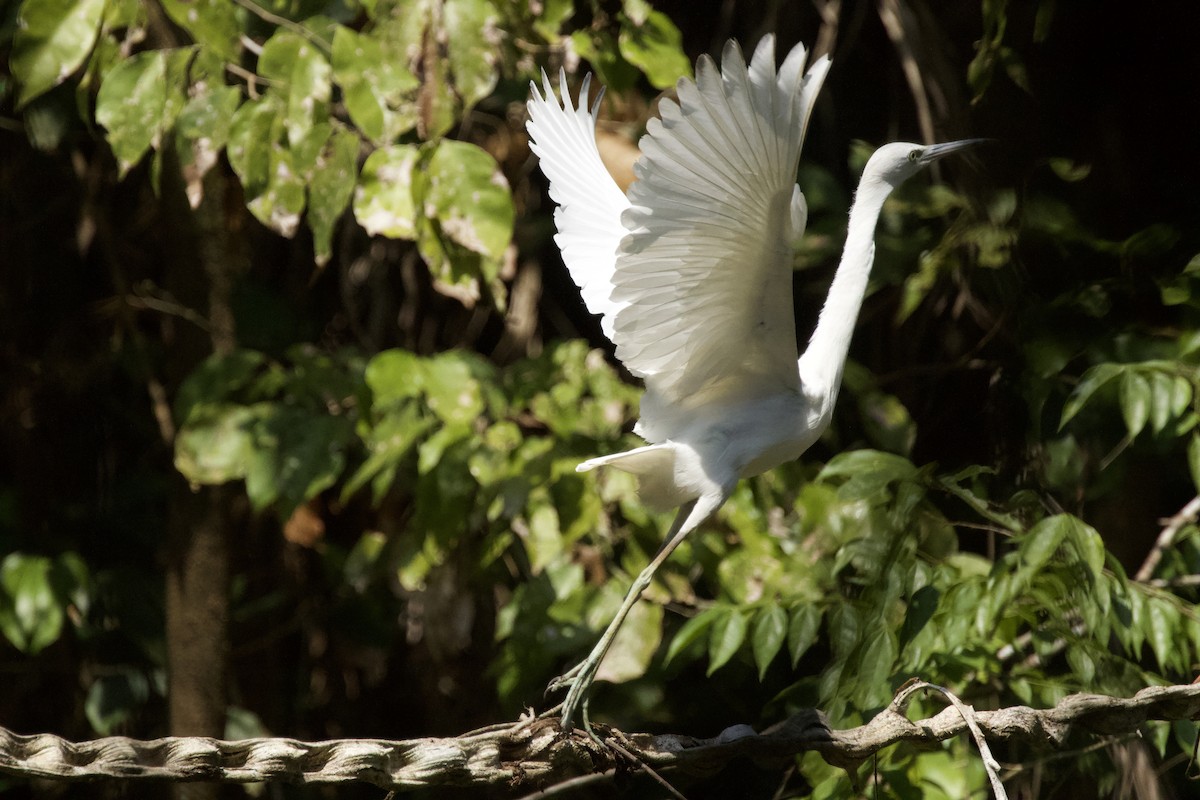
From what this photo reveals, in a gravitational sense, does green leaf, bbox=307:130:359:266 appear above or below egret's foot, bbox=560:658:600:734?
above

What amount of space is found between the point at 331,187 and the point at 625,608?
836mm

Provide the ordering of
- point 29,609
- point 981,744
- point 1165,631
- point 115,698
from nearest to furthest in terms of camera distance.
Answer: point 981,744
point 1165,631
point 29,609
point 115,698

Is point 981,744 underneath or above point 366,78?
underneath

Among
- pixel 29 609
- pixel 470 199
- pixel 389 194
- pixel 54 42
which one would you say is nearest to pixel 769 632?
pixel 470 199

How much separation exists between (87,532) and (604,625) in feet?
5.46

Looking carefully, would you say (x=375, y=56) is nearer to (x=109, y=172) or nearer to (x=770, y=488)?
(x=770, y=488)

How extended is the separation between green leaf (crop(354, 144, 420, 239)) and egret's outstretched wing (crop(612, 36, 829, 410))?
56 cm

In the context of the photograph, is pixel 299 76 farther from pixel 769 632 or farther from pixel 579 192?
pixel 769 632

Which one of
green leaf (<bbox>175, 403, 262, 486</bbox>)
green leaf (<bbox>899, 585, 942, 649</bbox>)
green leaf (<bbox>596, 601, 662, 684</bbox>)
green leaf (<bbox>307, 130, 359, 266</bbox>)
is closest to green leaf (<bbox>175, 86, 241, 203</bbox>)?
green leaf (<bbox>307, 130, 359, 266</bbox>)

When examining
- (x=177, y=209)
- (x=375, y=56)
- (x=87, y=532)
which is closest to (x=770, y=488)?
(x=375, y=56)

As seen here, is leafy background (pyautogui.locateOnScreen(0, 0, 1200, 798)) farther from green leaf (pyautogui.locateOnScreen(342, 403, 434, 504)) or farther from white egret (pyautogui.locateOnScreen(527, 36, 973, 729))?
white egret (pyautogui.locateOnScreen(527, 36, 973, 729))

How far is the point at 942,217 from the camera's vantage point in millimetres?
2537

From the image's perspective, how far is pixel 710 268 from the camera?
1.53 meters

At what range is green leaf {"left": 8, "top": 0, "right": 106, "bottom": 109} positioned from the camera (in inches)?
74.0
